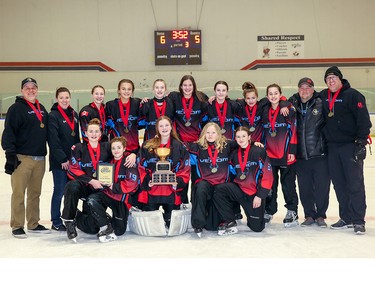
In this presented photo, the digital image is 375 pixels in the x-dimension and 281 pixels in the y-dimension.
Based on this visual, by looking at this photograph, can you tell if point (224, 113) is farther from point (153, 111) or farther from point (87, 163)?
point (87, 163)

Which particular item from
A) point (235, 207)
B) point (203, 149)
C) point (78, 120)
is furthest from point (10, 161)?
point (235, 207)

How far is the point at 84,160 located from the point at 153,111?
974 mm

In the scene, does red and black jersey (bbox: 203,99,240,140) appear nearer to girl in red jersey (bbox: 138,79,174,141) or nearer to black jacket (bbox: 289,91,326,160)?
girl in red jersey (bbox: 138,79,174,141)

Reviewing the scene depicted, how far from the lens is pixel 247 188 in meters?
4.62

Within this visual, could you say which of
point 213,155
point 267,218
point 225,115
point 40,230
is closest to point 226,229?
point 267,218

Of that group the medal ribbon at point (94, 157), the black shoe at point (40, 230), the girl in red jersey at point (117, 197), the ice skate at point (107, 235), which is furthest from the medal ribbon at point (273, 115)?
the black shoe at point (40, 230)

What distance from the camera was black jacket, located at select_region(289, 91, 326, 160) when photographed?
4.90 meters

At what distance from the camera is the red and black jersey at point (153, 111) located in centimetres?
512

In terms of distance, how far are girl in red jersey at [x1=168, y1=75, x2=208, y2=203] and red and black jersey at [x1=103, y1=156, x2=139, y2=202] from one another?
35.7 inches

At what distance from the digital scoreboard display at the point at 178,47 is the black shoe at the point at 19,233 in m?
11.5

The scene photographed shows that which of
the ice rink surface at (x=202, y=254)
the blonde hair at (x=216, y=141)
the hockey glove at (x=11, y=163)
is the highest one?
the blonde hair at (x=216, y=141)

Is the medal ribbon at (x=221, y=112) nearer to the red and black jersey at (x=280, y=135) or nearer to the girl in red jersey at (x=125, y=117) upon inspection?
the red and black jersey at (x=280, y=135)

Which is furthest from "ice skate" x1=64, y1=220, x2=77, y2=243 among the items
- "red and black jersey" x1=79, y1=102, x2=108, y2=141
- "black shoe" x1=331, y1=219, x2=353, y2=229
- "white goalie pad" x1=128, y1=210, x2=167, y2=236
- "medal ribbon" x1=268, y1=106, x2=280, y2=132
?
"black shoe" x1=331, y1=219, x2=353, y2=229
